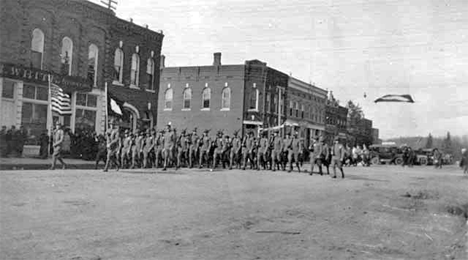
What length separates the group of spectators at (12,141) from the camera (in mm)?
21891

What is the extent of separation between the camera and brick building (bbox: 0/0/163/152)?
23859mm

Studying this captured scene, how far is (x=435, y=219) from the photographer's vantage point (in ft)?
35.5

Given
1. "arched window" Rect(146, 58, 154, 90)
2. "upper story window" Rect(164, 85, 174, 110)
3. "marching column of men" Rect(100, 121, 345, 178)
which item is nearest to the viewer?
"marching column of men" Rect(100, 121, 345, 178)

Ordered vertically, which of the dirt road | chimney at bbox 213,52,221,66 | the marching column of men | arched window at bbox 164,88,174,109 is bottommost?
the dirt road

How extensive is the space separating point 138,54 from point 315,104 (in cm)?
3201

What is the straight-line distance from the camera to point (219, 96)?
45.8 meters

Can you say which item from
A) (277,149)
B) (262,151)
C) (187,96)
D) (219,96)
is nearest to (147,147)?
(262,151)

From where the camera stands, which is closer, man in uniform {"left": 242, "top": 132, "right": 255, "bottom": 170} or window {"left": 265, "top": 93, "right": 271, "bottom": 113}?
man in uniform {"left": 242, "top": 132, "right": 255, "bottom": 170}

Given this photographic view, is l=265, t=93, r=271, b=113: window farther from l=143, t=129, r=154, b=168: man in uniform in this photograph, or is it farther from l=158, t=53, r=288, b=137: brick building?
l=143, t=129, r=154, b=168: man in uniform

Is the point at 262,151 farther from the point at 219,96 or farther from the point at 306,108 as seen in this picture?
the point at 306,108

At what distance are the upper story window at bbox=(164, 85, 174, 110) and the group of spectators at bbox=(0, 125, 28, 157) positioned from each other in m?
20.8

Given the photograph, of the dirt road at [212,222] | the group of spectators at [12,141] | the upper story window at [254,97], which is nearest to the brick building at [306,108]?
the upper story window at [254,97]

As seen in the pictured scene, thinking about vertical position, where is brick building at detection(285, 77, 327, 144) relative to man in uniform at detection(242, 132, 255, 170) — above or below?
above

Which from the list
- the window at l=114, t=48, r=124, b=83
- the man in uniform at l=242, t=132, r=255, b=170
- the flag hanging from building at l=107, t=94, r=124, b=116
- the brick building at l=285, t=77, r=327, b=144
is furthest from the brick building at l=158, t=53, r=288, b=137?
the man in uniform at l=242, t=132, r=255, b=170
